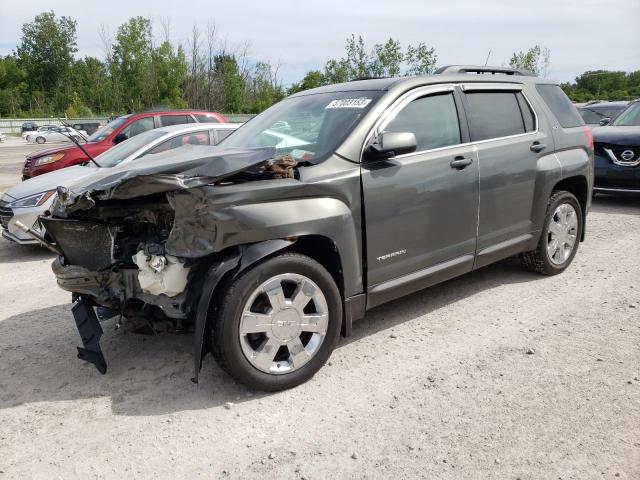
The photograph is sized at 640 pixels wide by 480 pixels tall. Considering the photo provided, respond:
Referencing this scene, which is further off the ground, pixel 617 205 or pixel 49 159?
pixel 49 159

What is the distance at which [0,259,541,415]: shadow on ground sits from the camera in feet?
10.7

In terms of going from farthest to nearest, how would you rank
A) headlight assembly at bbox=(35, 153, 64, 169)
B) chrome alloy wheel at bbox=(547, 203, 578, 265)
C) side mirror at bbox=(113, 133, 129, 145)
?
side mirror at bbox=(113, 133, 129, 145) → headlight assembly at bbox=(35, 153, 64, 169) → chrome alloy wheel at bbox=(547, 203, 578, 265)

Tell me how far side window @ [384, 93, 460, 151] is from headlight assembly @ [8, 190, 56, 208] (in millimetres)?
4681

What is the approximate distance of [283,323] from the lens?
3217 mm

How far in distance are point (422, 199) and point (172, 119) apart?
348 inches

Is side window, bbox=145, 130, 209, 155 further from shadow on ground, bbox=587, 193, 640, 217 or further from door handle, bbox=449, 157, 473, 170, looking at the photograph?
shadow on ground, bbox=587, 193, 640, 217

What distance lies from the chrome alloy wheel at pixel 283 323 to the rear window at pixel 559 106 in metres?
3.31

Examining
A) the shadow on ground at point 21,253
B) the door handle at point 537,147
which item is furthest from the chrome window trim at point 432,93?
the shadow on ground at point 21,253

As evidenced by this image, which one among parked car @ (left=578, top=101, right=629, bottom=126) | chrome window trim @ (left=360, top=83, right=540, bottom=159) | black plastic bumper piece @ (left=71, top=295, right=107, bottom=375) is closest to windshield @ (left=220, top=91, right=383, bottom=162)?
chrome window trim @ (left=360, top=83, right=540, bottom=159)

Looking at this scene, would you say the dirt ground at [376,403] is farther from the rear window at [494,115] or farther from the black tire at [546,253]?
the rear window at [494,115]

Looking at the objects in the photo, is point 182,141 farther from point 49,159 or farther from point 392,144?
point 392,144

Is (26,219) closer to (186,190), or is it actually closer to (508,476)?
(186,190)

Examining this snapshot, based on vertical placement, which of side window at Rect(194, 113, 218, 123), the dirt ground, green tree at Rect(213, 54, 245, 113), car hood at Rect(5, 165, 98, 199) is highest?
green tree at Rect(213, 54, 245, 113)

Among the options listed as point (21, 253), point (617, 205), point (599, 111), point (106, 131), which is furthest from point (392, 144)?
point (599, 111)
